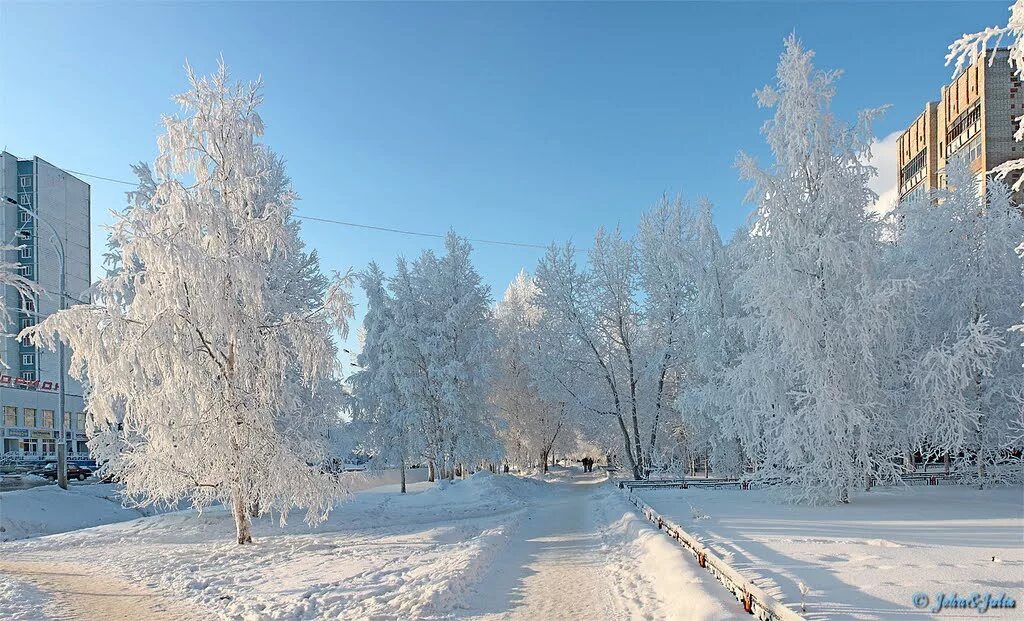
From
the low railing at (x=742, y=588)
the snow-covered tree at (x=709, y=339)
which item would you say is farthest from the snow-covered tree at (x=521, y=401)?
the low railing at (x=742, y=588)

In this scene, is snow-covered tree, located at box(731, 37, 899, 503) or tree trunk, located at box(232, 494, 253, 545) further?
snow-covered tree, located at box(731, 37, 899, 503)

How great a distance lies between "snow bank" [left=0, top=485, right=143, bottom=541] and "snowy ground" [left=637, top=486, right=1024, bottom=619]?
61.2 feet

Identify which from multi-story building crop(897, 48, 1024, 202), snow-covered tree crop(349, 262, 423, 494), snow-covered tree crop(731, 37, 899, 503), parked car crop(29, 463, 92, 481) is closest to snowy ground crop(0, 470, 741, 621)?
snow-covered tree crop(731, 37, 899, 503)

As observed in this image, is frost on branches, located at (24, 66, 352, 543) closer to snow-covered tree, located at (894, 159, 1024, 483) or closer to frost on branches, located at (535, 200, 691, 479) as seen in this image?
snow-covered tree, located at (894, 159, 1024, 483)

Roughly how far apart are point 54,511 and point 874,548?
79.1 feet

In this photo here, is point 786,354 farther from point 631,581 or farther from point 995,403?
point 631,581

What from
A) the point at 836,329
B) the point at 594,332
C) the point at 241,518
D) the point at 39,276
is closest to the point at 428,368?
the point at 594,332

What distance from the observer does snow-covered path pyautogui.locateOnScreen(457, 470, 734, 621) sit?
25.5 ft

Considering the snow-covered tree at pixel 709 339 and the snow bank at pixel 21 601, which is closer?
the snow bank at pixel 21 601

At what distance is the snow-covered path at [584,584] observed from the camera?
7766 millimetres

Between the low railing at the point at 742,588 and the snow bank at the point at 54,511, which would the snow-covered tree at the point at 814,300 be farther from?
the snow bank at the point at 54,511

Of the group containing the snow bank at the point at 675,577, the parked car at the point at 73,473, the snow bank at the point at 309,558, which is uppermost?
the snow bank at the point at 675,577

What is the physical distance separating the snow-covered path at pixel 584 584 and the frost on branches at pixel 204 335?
202 inches

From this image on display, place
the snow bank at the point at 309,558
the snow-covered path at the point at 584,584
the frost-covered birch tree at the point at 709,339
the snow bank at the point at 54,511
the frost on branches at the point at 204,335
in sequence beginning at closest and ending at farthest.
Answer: the snow-covered path at the point at 584,584
the snow bank at the point at 309,558
the frost on branches at the point at 204,335
the snow bank at the point at 54,511
the frost-covered birch tree at the point at 709,339
